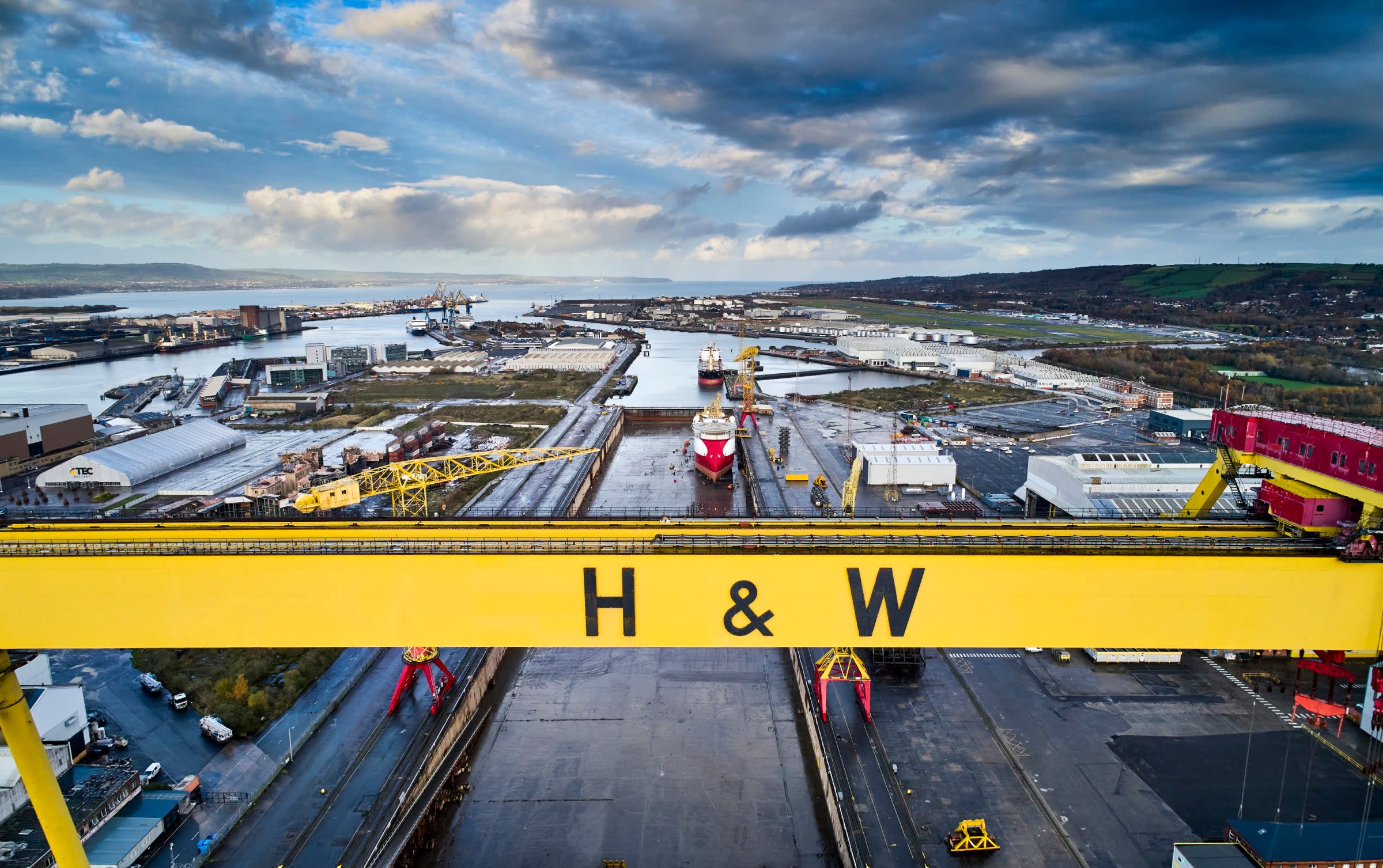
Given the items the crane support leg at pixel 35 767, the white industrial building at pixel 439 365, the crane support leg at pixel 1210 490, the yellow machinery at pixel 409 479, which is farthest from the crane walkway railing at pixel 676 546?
the white industrial building at pixel 439 365

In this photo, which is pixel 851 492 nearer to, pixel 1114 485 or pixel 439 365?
pixel 1114 485

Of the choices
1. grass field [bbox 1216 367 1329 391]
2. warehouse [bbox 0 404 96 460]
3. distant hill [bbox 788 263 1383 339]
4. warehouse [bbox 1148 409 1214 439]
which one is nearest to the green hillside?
distant hill [bbox 788 263 1383 339]

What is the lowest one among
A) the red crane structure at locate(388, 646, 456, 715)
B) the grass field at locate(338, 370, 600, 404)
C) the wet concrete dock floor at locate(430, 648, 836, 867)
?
the wet concrete dock floor at locate(430, 648, 836, 867)

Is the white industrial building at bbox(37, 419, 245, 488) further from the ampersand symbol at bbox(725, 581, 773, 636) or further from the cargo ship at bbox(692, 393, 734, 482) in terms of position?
the ampersand symbol at bbox(725, 581, 773, 636)

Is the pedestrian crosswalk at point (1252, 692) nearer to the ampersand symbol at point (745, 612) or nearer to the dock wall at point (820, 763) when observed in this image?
the dock wall at point (820, 763)

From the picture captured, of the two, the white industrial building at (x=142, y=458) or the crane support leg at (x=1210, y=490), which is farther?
the white industrial building at (x=142, y=458)

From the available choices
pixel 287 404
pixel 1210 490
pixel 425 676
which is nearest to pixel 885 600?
pixel 1210 490

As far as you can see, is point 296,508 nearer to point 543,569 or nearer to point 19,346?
point 543,569
